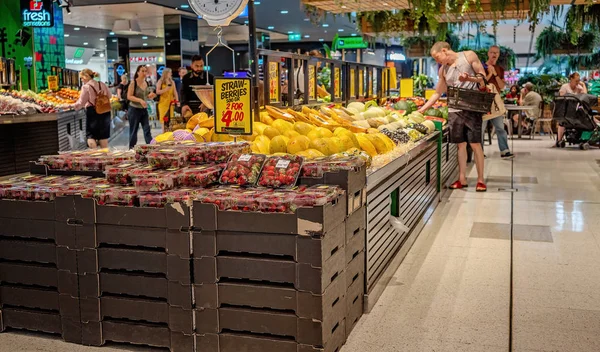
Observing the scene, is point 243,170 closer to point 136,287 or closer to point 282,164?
point 282,164

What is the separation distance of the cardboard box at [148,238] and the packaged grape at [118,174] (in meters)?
0.32

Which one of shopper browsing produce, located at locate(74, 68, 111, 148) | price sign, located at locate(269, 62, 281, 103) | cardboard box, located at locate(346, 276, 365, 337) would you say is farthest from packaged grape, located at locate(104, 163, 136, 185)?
shopper browsing produce, located at locate(74, 68, 111, 148)

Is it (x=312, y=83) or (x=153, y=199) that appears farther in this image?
(x=312, y=83)

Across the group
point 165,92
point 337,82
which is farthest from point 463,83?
point 165,92

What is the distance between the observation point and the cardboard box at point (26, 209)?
11.4 ft

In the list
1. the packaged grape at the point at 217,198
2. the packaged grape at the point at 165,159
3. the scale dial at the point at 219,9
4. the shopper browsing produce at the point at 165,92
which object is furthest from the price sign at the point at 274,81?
the shopper browsing produce at the point at 165,92

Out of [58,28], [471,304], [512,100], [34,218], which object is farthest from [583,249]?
[58,28]

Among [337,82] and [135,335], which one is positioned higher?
[337,82]

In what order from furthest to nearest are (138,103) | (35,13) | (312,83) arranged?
(35,13) < (138,103) < (312,83)

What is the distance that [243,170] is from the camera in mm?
3586

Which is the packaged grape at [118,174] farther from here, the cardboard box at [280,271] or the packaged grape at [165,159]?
the cardboard box at [280,271]

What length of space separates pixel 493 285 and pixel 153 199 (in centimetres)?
244

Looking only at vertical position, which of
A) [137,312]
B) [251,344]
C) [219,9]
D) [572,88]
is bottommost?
[251,344]

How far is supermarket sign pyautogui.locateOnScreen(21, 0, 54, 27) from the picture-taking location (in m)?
14.5
